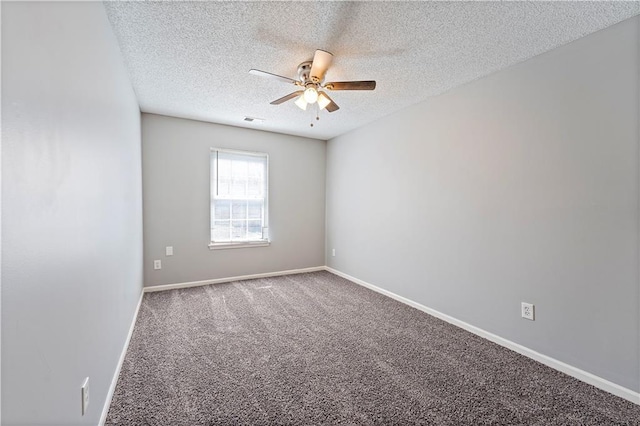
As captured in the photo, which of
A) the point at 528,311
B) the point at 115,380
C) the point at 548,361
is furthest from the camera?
the point at 528,311

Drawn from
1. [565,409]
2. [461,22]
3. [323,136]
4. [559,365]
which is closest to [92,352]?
[565,409]

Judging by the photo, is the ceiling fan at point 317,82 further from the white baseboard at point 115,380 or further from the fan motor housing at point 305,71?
the white baseboard at point 115,380

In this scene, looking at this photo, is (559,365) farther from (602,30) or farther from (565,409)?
(602,30)

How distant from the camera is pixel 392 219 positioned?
366cm

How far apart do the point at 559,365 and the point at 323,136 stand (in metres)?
4.04

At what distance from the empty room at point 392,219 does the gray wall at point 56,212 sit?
0.01 m

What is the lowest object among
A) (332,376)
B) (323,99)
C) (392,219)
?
(332,376)

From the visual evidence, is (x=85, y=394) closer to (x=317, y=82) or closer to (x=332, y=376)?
(x=332, y=376)

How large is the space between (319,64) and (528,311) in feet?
8.42

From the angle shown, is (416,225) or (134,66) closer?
(134,66)

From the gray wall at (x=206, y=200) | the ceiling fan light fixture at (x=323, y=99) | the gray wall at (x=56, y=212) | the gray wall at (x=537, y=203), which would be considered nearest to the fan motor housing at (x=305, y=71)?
the ceiling fan light fixture at (x=323, y=99)

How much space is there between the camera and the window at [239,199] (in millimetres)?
4207

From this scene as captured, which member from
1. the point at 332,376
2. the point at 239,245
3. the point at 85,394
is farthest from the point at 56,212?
the point at 239,245

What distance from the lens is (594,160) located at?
1.93 meters
